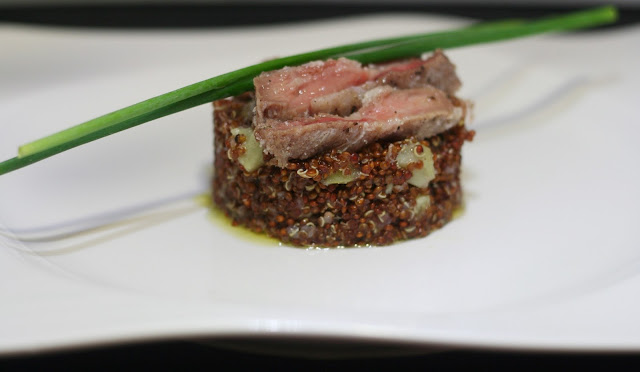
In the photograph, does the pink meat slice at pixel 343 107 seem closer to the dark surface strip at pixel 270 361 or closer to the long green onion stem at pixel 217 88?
the long green onion stem at pixel 217 88

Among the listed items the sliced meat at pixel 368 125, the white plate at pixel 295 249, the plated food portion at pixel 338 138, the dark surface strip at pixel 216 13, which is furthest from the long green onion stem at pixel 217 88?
the dark surface strip at pixel 216 13

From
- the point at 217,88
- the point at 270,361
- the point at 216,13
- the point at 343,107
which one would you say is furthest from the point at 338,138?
the point at 216,13

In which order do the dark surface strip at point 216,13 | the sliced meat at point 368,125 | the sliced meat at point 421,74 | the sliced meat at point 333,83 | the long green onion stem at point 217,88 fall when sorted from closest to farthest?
1. the long green onion stem at point 217,88
2. the sliced meat at point 368,125
3. the sliced meat at point 333,83
4. the sliced meat at point 421,74
5. the dark surface strip at point 216,13

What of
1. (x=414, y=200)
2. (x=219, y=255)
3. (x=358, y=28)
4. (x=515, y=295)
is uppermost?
(x=358, y=28)

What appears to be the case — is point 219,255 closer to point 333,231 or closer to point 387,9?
point 333,231

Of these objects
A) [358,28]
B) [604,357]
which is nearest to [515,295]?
[604,357]

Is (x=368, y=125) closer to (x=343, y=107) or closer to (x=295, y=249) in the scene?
(x=343, y=107)

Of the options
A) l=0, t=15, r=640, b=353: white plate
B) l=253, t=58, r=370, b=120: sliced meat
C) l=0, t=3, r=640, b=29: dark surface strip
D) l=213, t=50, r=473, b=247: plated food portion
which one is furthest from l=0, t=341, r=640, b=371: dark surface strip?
l=0, t=3, r=640, b=29: dark surface strip
